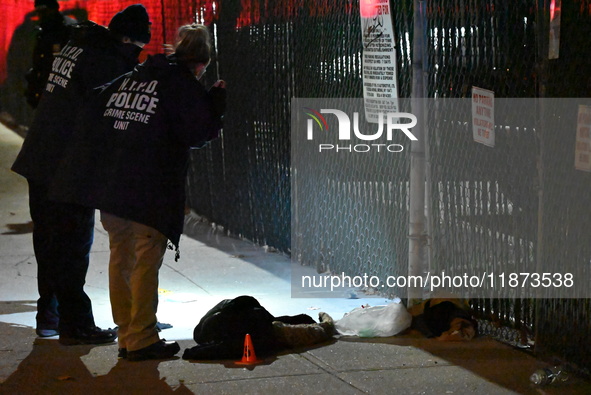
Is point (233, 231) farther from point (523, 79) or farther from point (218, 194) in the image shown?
point (523, 79)

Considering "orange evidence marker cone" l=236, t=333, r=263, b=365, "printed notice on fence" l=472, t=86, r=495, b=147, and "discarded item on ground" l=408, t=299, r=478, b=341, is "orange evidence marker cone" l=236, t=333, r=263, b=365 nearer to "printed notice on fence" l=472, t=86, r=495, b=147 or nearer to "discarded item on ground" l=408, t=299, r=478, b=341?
"discarded item on ground" l=408, t=299, r=478, b=341

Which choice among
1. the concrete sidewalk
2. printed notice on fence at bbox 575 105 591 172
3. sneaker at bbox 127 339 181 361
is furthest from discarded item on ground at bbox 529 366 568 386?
sneaker at bbox 127 339 181 361

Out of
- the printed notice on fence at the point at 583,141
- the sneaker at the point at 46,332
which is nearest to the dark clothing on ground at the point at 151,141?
the sneaker at the point at 46,332

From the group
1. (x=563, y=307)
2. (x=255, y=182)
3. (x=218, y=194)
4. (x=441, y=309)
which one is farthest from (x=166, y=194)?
(x=218, y=194)

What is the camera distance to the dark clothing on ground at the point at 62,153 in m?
6.05

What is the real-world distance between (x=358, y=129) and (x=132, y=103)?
7.84 feet

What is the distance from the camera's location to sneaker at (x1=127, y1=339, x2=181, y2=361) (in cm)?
568

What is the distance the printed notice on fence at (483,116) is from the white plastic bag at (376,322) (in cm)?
122

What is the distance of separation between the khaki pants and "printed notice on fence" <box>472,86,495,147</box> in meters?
2.06

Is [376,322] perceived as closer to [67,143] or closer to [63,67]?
[67,143]

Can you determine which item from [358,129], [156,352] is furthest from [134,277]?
[358,129]

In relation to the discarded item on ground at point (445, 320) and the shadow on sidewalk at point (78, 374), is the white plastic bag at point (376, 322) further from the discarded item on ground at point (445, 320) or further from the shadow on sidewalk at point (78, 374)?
the shadow on sidewalk at point (78, 374)

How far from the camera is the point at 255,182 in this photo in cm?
951

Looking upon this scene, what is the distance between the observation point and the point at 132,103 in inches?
218
